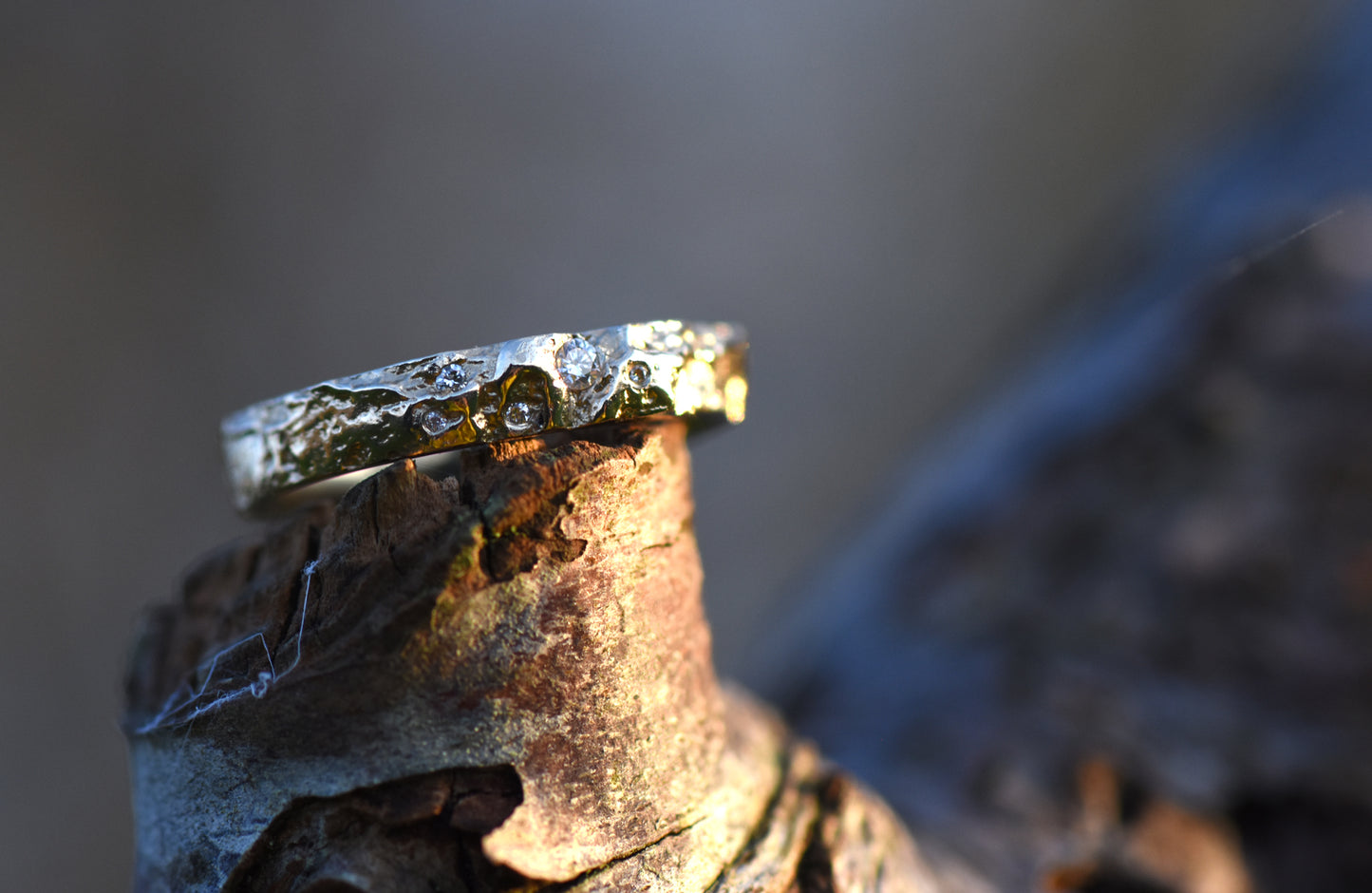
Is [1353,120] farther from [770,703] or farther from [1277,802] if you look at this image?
[770,703]

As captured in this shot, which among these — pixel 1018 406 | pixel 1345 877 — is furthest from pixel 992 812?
pixel 1018 406

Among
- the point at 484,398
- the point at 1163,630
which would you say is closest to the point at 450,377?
the point at 484,398

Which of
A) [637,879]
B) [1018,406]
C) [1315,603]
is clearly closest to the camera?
[637,879]

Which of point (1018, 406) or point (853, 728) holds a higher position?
point (1018, 406)

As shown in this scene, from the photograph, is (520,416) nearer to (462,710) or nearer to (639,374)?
(639,374)

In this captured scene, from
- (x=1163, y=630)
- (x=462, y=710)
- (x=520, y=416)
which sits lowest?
(x=1163, y=630)

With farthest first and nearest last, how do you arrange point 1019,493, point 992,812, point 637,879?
1. point 1019,493
2. point 992,812
3. point 637,879

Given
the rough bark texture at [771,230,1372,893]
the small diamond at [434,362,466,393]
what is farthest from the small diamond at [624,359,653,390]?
the rough bark texture at [771,230,1372,893]
